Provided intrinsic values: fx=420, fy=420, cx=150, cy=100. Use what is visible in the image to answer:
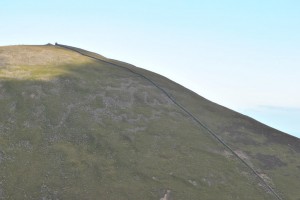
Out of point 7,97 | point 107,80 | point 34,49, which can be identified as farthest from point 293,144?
point 34,49

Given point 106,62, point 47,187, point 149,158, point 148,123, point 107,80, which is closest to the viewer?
point 47,187

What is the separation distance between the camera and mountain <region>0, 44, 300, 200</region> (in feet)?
223

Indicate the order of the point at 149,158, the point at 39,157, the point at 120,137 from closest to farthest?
the point at 39,157 < the point at 149,158 < the point at 120,137

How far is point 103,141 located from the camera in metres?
79.5

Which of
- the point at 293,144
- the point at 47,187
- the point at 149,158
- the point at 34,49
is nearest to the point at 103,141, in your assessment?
the point at 149,158

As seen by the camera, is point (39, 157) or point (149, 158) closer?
point (39, 157)

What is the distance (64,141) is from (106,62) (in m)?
47.2

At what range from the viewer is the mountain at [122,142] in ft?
223

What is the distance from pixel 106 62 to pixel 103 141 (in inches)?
1774

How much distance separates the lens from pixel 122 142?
264 feet

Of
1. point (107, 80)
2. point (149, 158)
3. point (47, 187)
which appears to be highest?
point (107, 80)

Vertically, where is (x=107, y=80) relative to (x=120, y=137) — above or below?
above

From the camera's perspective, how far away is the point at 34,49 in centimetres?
12056

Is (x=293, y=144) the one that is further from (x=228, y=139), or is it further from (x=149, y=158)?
(x=149, y=158)
